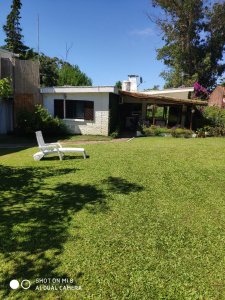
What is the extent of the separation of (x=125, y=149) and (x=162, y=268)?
1006 centimetres

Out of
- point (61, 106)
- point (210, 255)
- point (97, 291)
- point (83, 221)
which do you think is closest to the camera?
point (97, 291)

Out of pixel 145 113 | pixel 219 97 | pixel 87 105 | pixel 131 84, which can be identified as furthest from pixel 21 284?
pixel 219 97

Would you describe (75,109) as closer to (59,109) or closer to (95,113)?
(59,109)

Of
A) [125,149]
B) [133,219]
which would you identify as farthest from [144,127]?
[133,219]

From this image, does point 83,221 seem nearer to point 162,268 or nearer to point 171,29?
point 162,268

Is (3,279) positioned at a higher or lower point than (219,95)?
lower

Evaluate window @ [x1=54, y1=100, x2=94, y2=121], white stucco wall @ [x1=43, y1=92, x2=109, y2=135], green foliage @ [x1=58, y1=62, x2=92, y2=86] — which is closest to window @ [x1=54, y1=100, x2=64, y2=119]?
window @ [x1=54, y1=100, x2=94, y2=121]

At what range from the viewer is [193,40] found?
134 feet

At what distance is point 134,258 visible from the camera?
479cm

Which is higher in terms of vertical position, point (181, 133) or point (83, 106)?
point (83, 106)

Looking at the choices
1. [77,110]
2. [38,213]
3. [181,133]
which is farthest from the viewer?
[181,133]

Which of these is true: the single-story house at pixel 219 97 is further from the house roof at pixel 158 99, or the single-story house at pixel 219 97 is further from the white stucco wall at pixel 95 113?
the white stucco wall at pixel 95 113

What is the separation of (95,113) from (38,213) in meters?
14.4

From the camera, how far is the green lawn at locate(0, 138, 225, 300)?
4.20 metres
